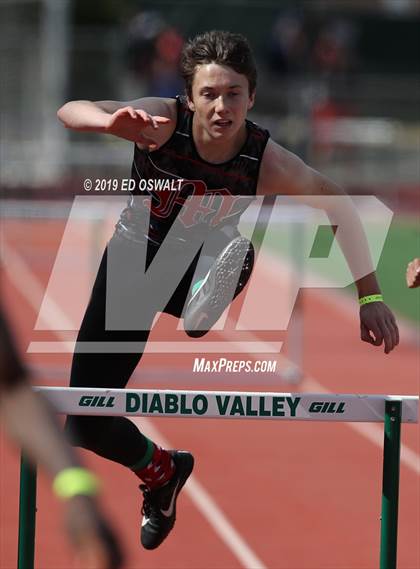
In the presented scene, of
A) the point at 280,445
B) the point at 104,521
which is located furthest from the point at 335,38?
the point at 104,521

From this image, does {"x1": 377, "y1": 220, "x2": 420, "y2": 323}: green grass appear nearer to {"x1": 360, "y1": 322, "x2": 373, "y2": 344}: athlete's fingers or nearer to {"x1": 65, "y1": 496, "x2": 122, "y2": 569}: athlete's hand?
{"x1": 360, "y1": 322, "x2": 373, "y2": 344}: athlete's fingers

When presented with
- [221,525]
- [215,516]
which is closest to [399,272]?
[215,516]

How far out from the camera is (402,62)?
26625mm

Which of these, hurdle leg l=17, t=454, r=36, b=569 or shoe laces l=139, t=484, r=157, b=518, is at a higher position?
hurdle leg l=17, t=454, r=36, b=569

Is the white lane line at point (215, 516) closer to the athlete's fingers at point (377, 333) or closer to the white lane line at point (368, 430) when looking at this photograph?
the white lane line at point (368, 430)

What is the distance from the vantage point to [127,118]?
368 cm

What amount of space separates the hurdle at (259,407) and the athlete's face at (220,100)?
92 centimetres

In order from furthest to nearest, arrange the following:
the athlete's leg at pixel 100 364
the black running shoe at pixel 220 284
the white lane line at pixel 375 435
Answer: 1. the white lane line at pixel 375 435
2. the athlete's leg at pixel 100 364
3. the black running shoe at pixel 220 284

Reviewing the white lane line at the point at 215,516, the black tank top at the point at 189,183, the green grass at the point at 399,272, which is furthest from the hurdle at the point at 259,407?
the green grass at the point at 399,272

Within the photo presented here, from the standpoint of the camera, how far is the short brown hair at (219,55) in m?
4.29

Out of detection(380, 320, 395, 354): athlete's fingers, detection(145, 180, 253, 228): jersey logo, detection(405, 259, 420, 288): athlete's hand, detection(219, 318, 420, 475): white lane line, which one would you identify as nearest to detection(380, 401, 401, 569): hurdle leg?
detection(380, 320, 395, 354): athlete's fingers

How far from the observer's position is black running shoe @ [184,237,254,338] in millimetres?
4211

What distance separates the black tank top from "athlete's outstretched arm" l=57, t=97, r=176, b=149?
0.07 meters

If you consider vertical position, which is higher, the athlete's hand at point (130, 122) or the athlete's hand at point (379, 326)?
the athlete's hand at point (130, 122)
